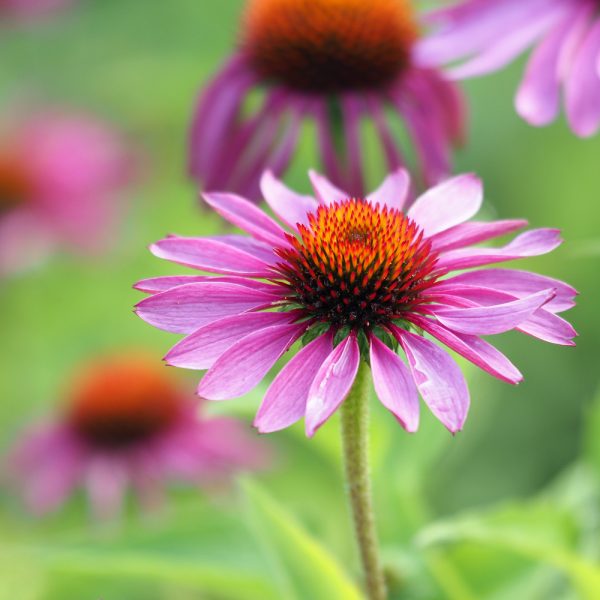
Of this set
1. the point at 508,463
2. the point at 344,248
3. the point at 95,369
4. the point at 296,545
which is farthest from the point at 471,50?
the point at 508,463

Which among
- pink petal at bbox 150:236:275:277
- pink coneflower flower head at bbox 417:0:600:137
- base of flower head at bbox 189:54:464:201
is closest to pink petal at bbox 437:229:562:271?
pink petal at bbox 150:236:275:277

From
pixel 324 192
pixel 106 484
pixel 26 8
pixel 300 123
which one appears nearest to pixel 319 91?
pixel 300 123

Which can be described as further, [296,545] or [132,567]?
[132,567]

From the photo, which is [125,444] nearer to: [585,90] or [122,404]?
[122,404]

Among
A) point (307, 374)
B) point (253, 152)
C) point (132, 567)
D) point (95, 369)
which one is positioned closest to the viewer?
point (307, 374)

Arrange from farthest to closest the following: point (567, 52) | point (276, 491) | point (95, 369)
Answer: point (276, 491), point (95, 369), point (567, 52)

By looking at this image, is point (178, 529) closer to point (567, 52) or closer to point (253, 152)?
point (253, 152)

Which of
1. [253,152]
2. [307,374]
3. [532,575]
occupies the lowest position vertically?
[532,575]
